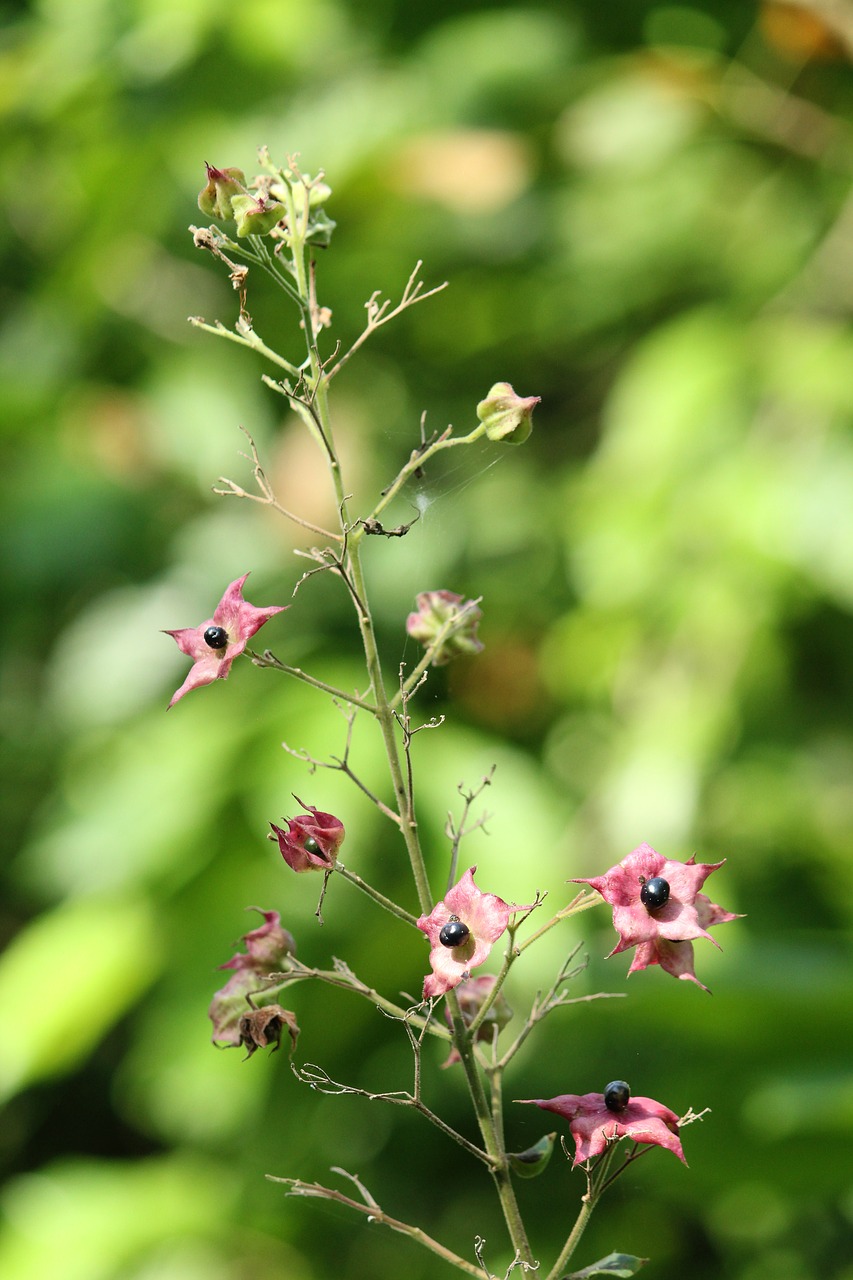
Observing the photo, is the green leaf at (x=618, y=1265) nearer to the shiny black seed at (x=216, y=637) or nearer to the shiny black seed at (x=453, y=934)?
the shiny black seed at (x=453, y=934)

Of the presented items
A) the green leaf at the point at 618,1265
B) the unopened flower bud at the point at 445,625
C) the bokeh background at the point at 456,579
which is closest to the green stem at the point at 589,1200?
the green leaf at the point at 618,1265

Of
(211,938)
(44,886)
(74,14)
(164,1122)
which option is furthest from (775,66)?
(164,1122)

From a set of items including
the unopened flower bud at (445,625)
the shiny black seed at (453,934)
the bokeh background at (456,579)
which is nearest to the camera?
the shiny black seed at (453,934)

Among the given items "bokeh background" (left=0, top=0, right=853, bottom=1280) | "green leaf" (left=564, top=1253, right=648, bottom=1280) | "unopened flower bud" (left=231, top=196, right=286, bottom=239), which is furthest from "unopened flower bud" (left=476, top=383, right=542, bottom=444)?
"bokeh background" (left=0, top=0, right=853, bottom=1280)

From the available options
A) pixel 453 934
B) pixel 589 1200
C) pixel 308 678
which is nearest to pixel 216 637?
pixel 308 678

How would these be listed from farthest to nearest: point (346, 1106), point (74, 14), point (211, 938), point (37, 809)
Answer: point (37, 809) → point (346, 1106) → point (74, 14) → point (211, 938)

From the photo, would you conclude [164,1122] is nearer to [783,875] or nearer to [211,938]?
[211,938]

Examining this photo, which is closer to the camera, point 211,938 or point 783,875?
point 211,938
